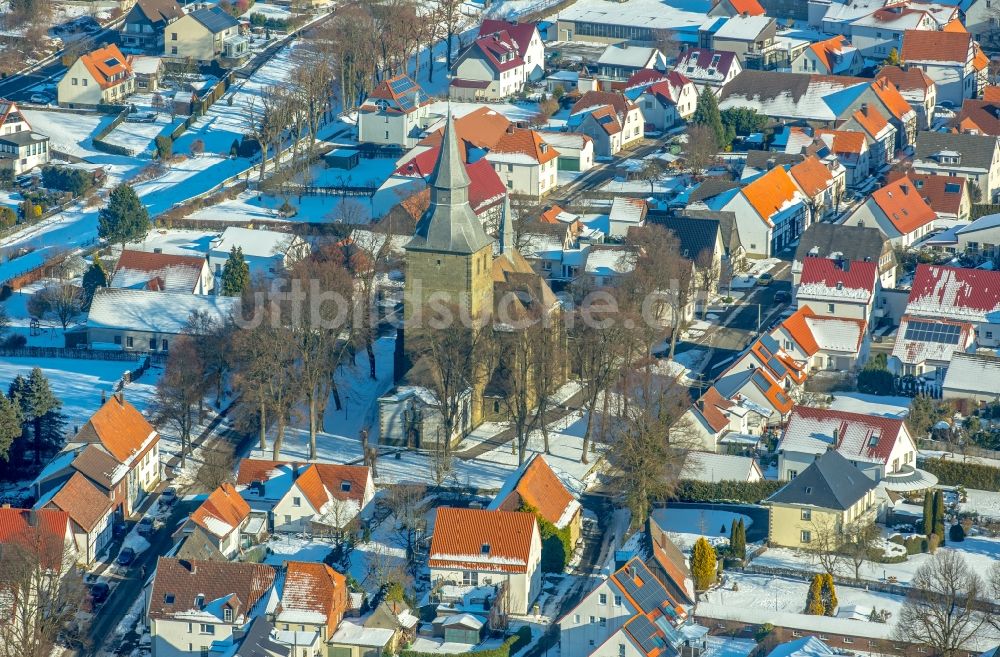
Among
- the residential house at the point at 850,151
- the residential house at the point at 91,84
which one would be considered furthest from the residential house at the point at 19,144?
the residential house at the point at 850,151

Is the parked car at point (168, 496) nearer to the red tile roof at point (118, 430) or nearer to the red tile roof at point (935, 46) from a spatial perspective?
the red tile roof at point (118, 430)

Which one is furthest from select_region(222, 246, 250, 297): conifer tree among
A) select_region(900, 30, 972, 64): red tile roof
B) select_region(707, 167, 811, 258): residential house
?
select_region(900, 30, 972, 64): red tile roof

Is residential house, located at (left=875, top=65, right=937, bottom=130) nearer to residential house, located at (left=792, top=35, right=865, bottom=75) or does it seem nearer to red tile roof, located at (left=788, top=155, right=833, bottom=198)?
residential house, located at (left=792, top=35, right=865, bottom=75)

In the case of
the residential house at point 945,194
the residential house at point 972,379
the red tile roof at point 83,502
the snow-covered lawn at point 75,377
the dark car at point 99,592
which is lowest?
the dark car at point 99,592

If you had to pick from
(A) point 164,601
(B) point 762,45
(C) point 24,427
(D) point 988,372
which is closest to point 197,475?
(C) point 24,427

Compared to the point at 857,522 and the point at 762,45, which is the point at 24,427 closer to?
the point at 857,522
